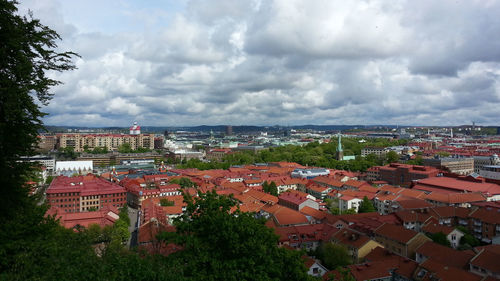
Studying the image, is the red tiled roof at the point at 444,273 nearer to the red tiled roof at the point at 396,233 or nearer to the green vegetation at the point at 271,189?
the red tiled roof at the point at 396,233

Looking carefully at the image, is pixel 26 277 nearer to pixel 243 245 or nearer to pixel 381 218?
pixel 243 245

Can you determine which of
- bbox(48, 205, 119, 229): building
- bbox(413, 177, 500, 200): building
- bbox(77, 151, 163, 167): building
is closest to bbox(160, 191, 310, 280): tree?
bbox(48, 205, 119, 229): building

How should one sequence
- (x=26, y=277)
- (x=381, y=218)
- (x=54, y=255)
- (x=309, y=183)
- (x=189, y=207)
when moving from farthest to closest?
(x=309, y=183) < (x=381, y=218) < (x=189, y=207) < (x=54, y=255) < (x=26, y=277)

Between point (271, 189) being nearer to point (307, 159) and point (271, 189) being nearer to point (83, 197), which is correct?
point (83, 197)

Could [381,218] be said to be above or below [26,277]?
below

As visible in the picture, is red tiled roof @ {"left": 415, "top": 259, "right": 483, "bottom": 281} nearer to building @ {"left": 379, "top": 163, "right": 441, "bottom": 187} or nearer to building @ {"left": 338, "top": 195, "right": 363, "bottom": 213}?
building @ {"left": 338, "top": 195, "right": 363, "bottom": 213}

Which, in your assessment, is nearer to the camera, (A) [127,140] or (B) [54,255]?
(B) [54,255]

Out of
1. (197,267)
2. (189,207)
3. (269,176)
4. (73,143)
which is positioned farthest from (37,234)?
(73,143)

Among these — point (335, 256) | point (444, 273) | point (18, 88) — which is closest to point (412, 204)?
point (335, 256)
